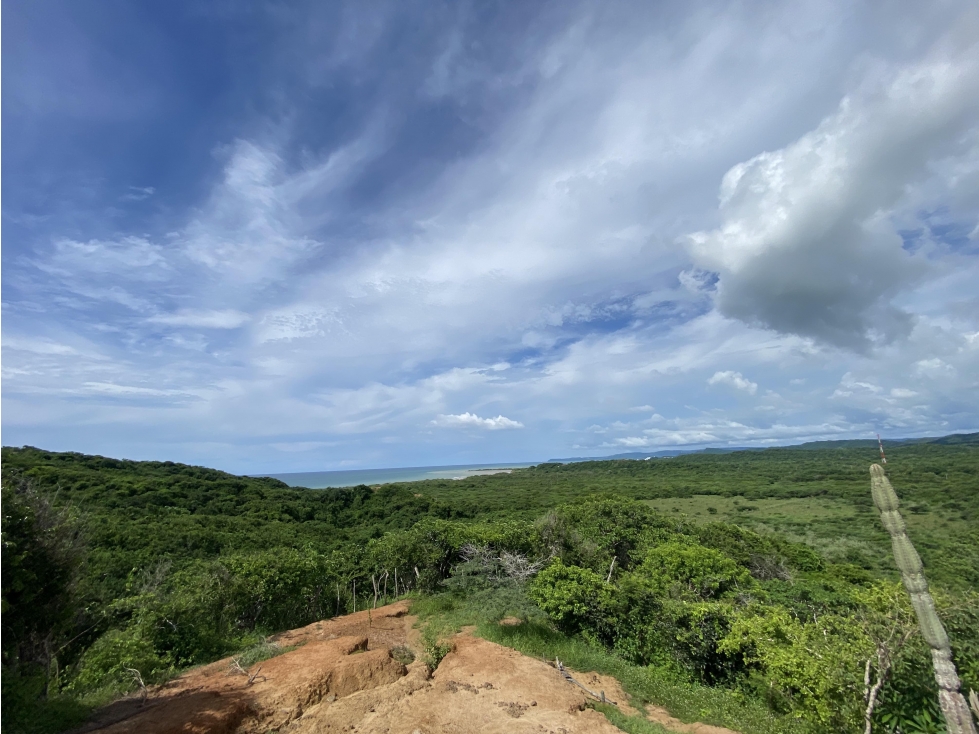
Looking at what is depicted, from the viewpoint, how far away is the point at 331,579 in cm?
2839

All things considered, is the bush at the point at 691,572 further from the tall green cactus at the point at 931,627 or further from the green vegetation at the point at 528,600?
the tall green cactus at the point at 931,627

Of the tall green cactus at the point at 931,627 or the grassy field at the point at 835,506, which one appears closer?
the tall green cactus at the point at 931,627

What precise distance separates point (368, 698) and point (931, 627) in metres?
11.8

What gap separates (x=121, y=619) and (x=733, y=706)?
71.0 ft

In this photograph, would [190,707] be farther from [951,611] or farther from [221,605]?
[951,611]

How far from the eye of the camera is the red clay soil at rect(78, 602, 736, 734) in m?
10.2

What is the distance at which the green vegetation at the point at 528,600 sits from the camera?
8711mm

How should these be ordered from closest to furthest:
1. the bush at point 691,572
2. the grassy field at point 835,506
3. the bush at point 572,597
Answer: the bush at point 572,597 → the bush at point 691,572 → the grassy field at point 835,506

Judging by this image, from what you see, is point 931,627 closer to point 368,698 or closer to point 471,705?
point 471,705

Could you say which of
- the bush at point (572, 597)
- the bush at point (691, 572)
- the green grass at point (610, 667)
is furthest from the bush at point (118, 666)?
the bush at point (691, 572)

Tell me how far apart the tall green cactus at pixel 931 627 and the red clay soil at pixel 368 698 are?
6488mm

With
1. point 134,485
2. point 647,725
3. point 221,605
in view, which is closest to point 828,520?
point 647,725

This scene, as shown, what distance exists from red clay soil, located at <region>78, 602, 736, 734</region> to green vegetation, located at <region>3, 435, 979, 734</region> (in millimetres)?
1170

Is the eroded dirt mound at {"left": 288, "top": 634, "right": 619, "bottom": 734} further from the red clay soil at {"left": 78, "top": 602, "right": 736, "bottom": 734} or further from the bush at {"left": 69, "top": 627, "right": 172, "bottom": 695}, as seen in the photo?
the bush at {"left": 69, "top": 627, "right": 172, "bottom": 695}
